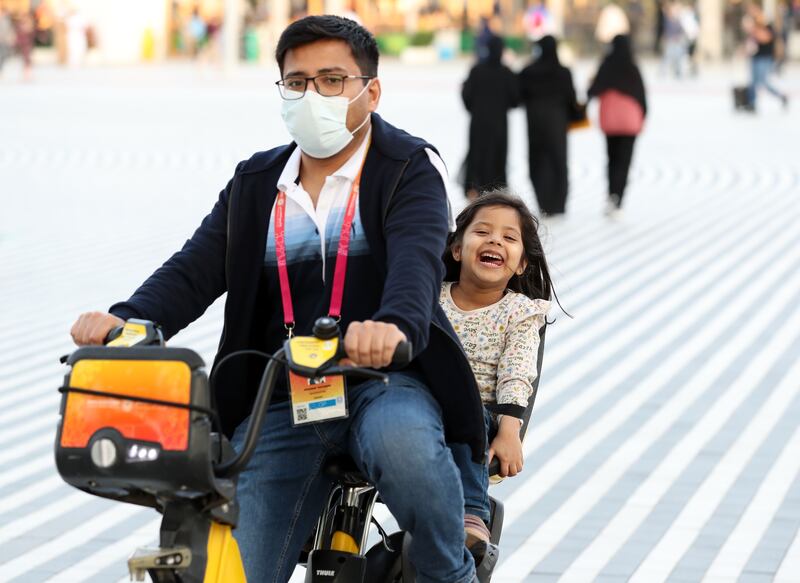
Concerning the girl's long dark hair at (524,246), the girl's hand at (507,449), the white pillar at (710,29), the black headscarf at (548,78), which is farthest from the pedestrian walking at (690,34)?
the girl's hand at (507,449)

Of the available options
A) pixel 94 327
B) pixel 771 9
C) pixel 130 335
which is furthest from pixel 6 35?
pixel 130 335

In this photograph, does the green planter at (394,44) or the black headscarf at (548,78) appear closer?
the black headscarf at (548,78)

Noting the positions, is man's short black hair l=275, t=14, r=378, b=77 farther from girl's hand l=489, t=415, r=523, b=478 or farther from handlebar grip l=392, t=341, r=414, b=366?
girl's hand l=489, t=415, r=523, b=478

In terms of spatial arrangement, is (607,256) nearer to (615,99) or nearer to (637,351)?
(615,99)

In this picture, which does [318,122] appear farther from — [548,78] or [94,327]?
[548,78]

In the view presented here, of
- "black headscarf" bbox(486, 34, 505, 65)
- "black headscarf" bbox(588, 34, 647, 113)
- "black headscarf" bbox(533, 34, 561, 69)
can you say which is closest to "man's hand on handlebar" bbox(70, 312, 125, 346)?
"black headscarf" bbox(486, 34, 505, 65)

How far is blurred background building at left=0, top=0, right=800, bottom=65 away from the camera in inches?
1762

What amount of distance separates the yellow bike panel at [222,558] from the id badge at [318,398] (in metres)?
0.28

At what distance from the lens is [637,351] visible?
8664 millimetres

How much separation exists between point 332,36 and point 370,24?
166 feet

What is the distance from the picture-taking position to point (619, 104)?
46.7ft

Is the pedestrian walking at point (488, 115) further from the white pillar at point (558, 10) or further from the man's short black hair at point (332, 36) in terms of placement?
the white pillar at point (558, 10)

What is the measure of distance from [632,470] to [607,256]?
19.5 feet

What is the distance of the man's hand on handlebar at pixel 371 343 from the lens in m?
2.86
